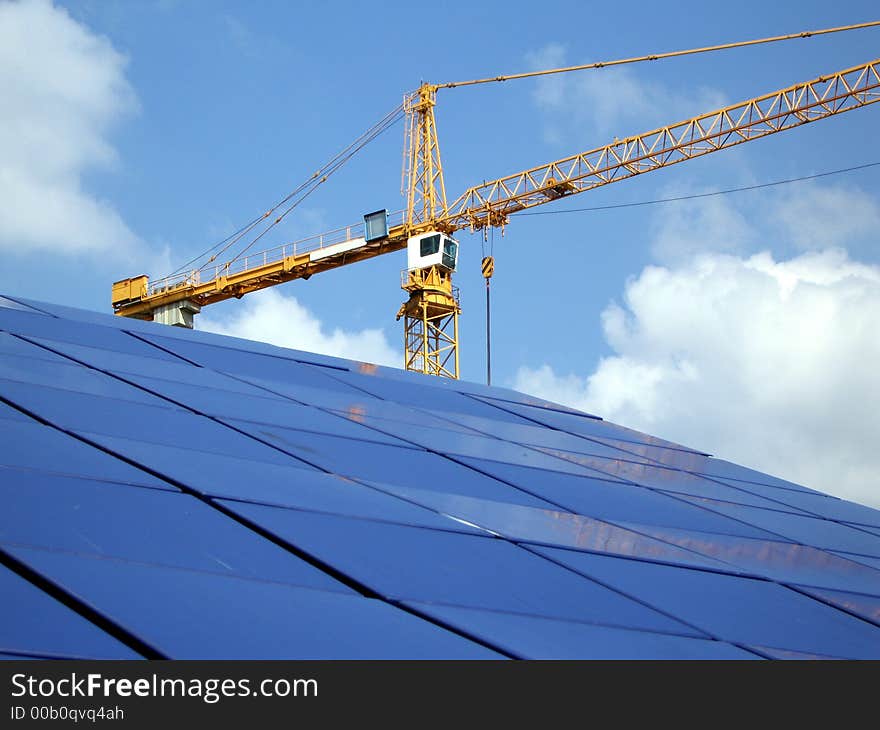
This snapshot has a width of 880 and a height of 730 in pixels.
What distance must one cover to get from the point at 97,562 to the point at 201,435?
4.37 m

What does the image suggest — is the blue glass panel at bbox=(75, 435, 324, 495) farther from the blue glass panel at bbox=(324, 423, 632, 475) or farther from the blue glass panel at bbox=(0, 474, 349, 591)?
the blue glass panel at bbox=(324, 423, 632, 475)

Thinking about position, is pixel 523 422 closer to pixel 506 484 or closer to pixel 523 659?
pixel 506 484

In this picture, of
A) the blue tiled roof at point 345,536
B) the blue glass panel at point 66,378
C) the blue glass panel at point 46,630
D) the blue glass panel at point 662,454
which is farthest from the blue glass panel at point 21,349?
the blue glass panel at point 662,454

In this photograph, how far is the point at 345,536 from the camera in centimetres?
848

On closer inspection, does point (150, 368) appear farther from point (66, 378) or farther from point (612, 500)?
point (612, 500)

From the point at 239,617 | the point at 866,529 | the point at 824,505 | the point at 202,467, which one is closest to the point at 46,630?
the point at 239,617

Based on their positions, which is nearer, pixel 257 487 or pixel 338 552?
pixel 338 552

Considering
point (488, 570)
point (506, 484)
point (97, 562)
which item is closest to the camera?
point (97, 562)

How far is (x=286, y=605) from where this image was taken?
22.2 feet

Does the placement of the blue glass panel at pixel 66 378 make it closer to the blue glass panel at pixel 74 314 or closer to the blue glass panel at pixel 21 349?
the blue glass panel at pixel 21 349

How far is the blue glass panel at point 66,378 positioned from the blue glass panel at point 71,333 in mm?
1829

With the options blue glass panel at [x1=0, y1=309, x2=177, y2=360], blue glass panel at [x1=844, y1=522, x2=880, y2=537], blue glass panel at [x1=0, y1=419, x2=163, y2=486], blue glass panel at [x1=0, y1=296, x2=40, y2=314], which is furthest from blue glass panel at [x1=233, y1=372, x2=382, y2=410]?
blue glass panel at [x1=844, y1=522, x2=880, y2=537]
